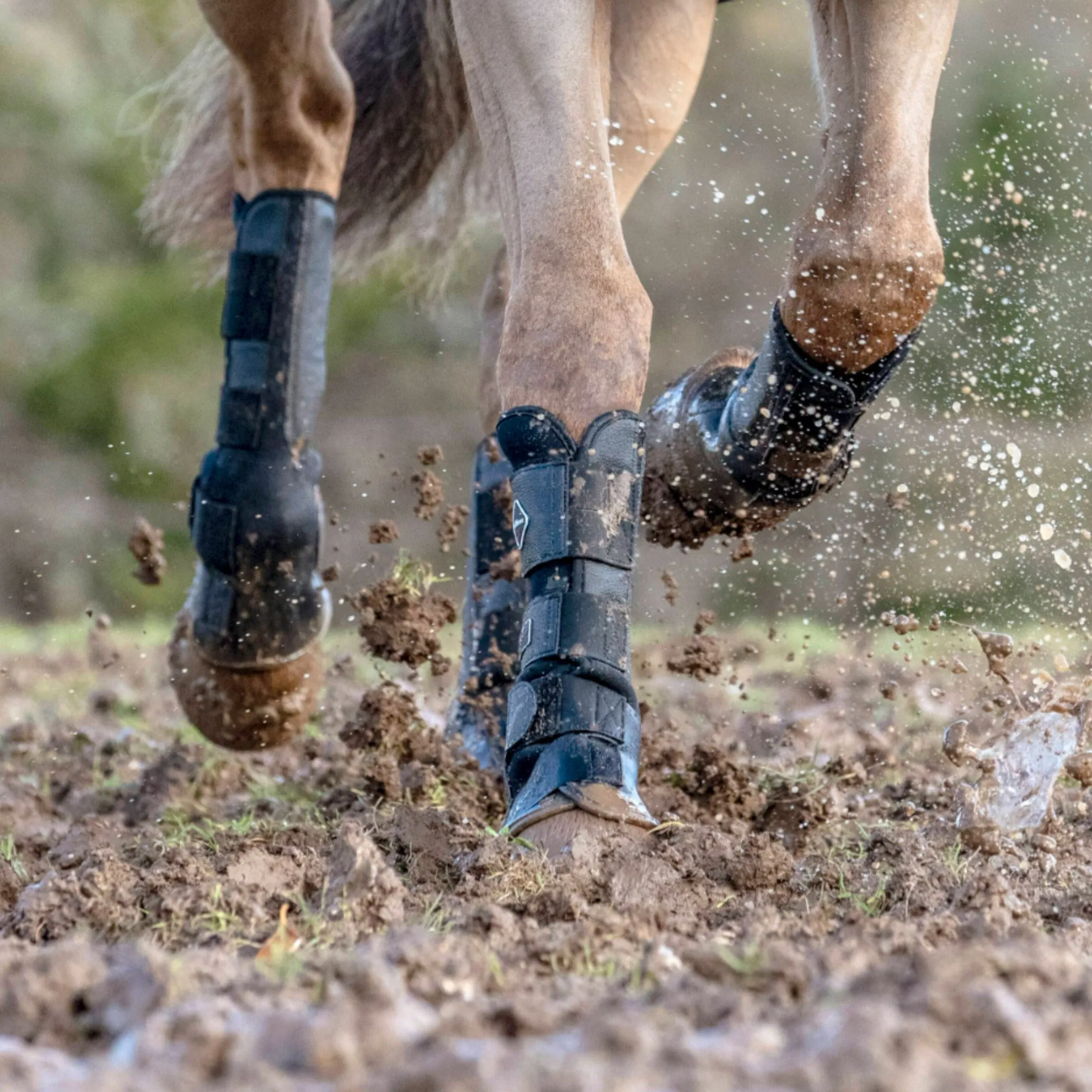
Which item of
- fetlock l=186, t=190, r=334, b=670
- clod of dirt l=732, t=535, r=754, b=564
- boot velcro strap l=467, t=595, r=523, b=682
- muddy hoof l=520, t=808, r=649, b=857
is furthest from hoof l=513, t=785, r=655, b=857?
fetlock l=186, t=190, r=334, b=670

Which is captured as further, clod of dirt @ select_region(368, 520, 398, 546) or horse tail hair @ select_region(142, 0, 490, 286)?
horse tail hair @ select_region(142, 0, 490, 286)

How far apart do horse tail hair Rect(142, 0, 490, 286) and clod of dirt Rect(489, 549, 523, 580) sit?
125cm

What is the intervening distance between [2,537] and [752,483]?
443 inches

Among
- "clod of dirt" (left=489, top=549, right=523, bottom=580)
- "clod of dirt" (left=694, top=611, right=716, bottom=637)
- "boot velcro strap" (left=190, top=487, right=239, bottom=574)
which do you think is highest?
"boot velcro strap" (left=190, top=487, right=239, bottom=574)

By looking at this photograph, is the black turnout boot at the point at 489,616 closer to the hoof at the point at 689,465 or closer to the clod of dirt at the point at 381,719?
the clod of dirt at the point at 381,719

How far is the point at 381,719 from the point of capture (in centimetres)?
320

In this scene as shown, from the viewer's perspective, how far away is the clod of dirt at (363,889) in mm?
1808

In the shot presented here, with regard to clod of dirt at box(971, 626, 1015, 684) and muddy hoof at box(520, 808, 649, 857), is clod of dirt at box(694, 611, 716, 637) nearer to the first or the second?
clod of dirt at box(971, 626, 1015, 684)

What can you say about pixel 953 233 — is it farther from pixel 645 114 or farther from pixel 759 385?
pixel 759 385

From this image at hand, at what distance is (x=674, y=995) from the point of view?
4.29ft

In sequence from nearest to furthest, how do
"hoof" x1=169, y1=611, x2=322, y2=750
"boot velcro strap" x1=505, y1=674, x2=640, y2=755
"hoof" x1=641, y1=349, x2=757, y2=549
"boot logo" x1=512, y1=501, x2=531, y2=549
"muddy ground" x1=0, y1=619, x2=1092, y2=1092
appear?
"muddy ground" x1=0, y1=619, x2=1092, y2=1092, "boot velcro strap" x1=505, y1=674, x2=640, y2=755, "boot logo" x1=512, y1=501, x2=531, y2=549, "hoof" x1=641, y1=349, x2=757, y2=549, "hoof" x1=169, y1=611, x2=322, y2=750

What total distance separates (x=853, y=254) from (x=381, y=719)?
4.64 ft

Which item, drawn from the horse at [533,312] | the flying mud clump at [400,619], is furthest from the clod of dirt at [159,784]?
the flying mud clump at [400,619]

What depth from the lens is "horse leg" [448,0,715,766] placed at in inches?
130
